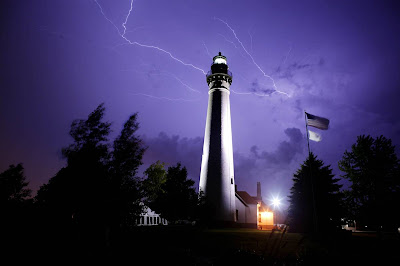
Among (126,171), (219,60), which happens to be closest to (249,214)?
(219,60)

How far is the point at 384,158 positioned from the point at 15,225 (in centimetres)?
2988

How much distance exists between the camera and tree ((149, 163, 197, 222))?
26266 mm

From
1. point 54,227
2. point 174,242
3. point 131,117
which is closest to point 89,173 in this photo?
point 54,227

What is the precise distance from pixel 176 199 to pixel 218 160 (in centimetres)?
690

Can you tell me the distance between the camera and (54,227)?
13.9 m

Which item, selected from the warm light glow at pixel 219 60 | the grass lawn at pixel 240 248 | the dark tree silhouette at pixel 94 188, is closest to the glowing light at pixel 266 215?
the grass lawn at pixel 240 248

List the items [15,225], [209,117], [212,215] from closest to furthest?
[15,225] < [212,215] < [209,117]

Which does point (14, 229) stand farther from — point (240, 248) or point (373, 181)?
Answer: point (373, 181)

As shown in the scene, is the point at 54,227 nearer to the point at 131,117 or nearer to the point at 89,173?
the point at 89,173

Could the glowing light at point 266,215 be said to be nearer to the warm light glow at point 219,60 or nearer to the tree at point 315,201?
the tree at point 315,201

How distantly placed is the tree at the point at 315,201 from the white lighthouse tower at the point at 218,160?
23.5ft

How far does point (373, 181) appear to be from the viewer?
78.0 ft

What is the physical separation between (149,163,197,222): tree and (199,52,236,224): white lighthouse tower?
2.25 m

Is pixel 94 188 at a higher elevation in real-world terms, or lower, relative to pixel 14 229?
higher
